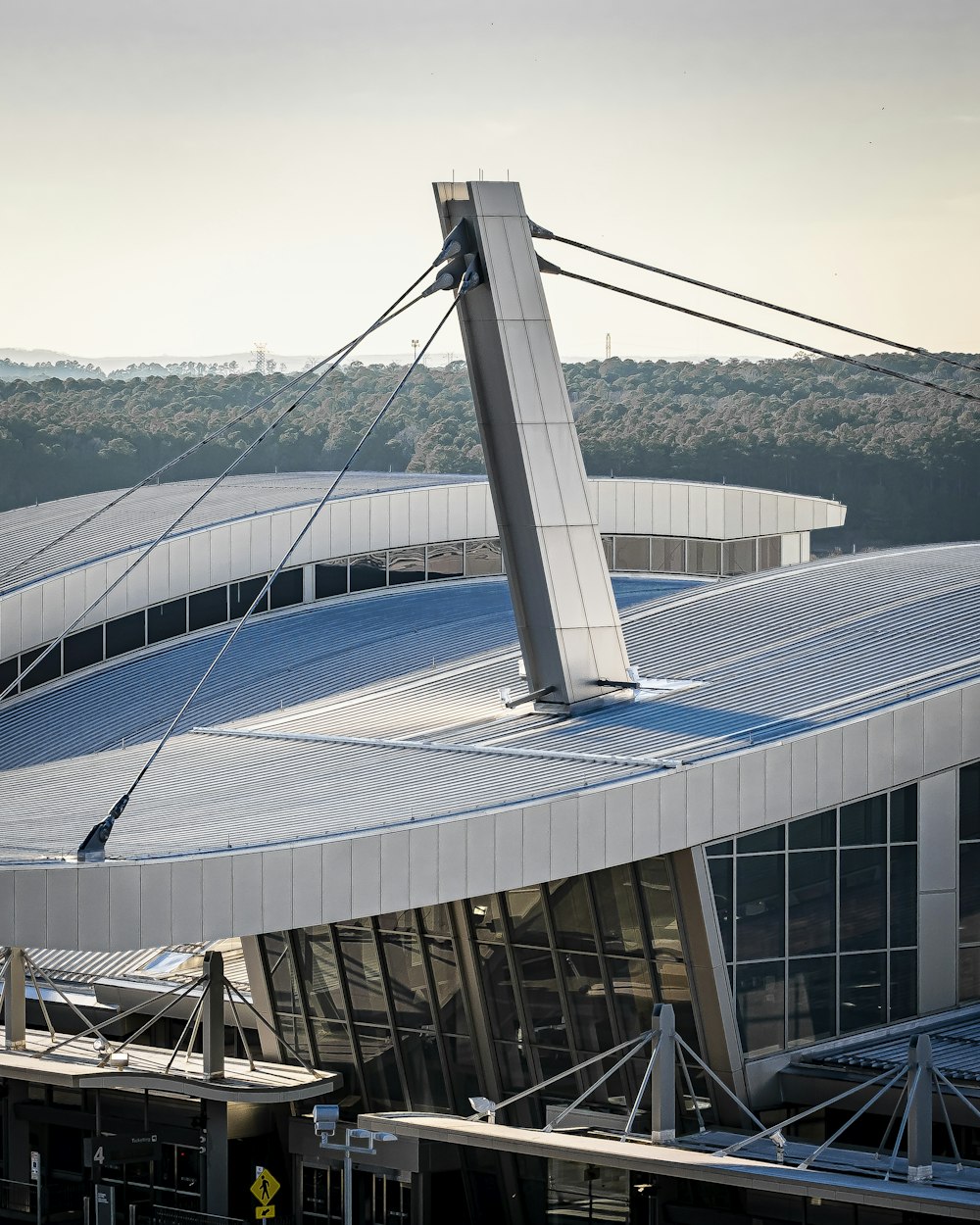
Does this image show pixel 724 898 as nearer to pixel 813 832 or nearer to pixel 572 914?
pixel 813 832

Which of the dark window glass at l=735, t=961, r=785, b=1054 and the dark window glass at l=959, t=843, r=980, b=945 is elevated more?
the dark window glass at l=959, t=843, r=980, b=945

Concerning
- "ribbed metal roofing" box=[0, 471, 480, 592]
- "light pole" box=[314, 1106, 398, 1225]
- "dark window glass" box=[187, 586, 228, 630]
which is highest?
"ribbed metal roofing" box=[0, 471, 480, 592]

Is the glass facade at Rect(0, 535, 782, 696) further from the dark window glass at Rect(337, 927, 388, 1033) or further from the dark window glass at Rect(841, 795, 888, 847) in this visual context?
the dark window glass at Rect(841, 795, 888, 847)

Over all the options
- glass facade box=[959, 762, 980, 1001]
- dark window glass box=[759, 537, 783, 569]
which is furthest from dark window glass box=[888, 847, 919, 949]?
dark window glass box=[759, 537, 783, 569]

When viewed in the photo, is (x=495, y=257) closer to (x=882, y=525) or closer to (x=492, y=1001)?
(x=492, y=1001)

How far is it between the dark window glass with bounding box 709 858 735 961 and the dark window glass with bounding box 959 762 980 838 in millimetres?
4339

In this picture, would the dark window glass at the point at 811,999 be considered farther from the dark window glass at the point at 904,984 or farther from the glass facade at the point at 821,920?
the dark window glass at the point at 904,984

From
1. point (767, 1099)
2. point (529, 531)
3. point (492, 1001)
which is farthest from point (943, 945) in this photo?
point (529, 531)

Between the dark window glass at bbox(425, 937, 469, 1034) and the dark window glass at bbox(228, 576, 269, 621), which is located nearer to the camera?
the dark window glass at bbox(425, 937, 469, 1034)

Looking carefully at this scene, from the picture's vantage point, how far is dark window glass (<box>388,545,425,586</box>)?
52500mm

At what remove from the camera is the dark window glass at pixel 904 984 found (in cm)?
3119

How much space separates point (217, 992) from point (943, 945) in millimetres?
11355

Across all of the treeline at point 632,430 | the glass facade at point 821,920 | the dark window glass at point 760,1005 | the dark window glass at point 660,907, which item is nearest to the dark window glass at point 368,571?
the glass facade at point 821,920

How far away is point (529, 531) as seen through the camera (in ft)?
107
